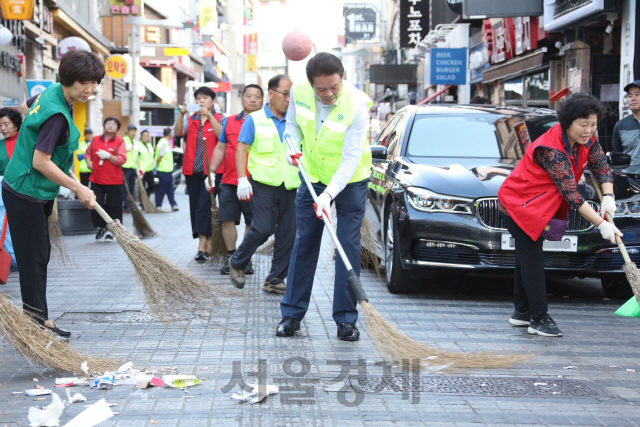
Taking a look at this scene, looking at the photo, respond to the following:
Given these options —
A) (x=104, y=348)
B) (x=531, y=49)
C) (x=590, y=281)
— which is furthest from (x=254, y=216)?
(x=531, y=49)

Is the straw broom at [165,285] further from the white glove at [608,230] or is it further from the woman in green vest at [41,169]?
the white glove at [608,230]

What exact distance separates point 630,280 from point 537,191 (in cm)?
95

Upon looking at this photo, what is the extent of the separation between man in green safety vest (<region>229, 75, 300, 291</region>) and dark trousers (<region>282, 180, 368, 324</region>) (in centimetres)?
152

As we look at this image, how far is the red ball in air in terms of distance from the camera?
12711mm

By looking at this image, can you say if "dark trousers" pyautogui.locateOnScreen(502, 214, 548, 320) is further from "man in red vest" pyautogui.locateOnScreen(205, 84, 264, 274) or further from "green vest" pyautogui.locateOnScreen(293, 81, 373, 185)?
"man in red vest" pyautogui.locateOnScreen(205, 84, 264, 274)

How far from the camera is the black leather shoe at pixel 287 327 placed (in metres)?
5.36

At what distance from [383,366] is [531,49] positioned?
15.0 meters

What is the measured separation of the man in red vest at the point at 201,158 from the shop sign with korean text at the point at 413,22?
2391 centimetres

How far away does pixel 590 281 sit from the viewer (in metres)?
8.45

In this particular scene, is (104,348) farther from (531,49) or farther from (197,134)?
(531,49)

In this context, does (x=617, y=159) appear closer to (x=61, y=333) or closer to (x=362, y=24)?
(x=61, y=333)

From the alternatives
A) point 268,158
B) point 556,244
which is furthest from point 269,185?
point 556,244

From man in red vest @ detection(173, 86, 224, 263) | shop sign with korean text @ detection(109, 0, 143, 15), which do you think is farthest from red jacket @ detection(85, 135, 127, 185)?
shop sign with korean text @ detection(109, 0, 143, 15)

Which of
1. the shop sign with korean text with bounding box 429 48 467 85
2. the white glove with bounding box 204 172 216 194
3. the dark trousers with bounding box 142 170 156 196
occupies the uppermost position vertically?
the shop sign with korean text with bounding box 429 48 467 85
